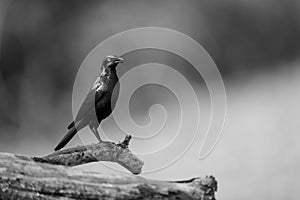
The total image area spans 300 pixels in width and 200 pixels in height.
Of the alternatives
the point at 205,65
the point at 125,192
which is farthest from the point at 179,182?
the point at 205,65

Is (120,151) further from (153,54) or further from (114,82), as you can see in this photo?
(153,54)

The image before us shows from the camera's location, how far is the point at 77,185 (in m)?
2.68

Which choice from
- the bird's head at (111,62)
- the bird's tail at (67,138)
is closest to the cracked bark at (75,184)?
the bird's tail at (67,138)

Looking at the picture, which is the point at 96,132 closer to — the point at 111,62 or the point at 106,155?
the point at 106,155

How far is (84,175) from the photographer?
270 cm

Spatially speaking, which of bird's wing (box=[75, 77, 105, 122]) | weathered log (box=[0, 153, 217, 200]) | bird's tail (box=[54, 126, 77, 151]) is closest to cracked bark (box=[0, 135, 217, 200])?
weathered log (box=[0, 153, 217, 200])

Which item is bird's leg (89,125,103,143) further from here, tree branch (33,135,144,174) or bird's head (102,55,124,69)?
bird's head (102,55,124,69)

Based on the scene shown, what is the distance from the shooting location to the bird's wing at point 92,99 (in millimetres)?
3094

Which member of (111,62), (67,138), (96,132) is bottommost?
(67,138)

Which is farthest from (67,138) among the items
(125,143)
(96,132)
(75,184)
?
(75,184)

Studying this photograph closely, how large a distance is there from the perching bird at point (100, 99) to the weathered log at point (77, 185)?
330mm

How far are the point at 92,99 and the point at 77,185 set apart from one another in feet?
1.86

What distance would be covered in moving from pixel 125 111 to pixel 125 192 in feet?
3.35

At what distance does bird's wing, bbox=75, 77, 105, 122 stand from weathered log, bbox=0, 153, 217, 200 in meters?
0.40
